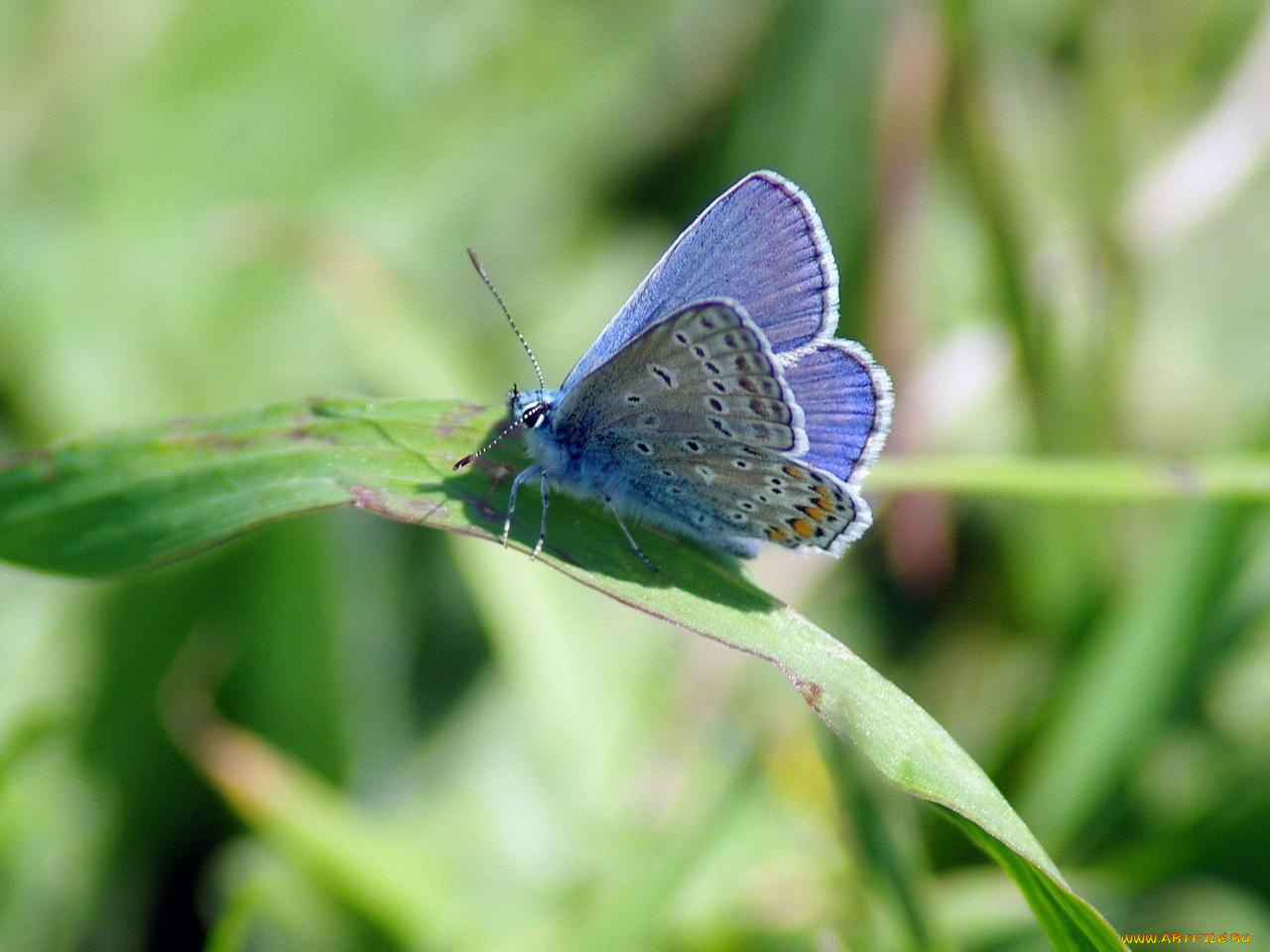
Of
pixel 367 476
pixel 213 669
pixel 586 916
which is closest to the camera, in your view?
pixel 367 476

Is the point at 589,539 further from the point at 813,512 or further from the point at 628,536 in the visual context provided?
the point at 813,512

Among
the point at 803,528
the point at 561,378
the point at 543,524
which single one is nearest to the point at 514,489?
the point at 543,524

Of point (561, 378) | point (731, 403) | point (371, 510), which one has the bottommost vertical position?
point (561, 378)

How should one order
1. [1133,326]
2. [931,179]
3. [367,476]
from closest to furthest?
[367,476] → [1133,326] → [931,179]

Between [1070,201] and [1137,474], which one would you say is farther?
[1070,201]

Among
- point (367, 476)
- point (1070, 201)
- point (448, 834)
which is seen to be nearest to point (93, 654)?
point (448, 834)

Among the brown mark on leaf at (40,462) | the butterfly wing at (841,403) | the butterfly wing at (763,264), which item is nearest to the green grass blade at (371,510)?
the brown mark on leaf at (40,462)

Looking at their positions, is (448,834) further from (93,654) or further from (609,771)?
(93,654)

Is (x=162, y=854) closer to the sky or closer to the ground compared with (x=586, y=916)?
closer to the sky
